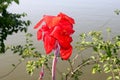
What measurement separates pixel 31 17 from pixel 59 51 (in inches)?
586

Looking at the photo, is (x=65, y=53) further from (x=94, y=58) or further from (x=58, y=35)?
(x=94, y=58)

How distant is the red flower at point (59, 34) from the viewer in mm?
1492

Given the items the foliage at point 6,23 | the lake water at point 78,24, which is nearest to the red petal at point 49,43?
the foliage at point 6,23

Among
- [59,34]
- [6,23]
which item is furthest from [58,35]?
[6,23]

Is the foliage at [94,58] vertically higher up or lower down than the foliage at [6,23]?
lower down

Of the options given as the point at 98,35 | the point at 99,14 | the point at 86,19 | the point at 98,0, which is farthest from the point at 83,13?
the point at 98,35

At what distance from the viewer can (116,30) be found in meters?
13.7

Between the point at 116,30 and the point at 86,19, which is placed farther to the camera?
the point at 86,19

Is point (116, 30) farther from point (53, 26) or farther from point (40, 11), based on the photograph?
point (53, 26)

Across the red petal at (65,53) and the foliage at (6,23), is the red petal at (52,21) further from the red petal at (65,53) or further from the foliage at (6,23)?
the foliage at (6,23)

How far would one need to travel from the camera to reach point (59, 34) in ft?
4.92

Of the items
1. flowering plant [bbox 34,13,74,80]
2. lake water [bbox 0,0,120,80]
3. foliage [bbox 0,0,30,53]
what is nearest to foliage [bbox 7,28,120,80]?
foliage [bbox 0,0,30,53]

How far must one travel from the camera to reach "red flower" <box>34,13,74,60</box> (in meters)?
1.49

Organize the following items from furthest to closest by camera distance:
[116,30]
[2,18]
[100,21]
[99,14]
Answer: [99,14] → [100,21] → [116,30] → [2,18]
